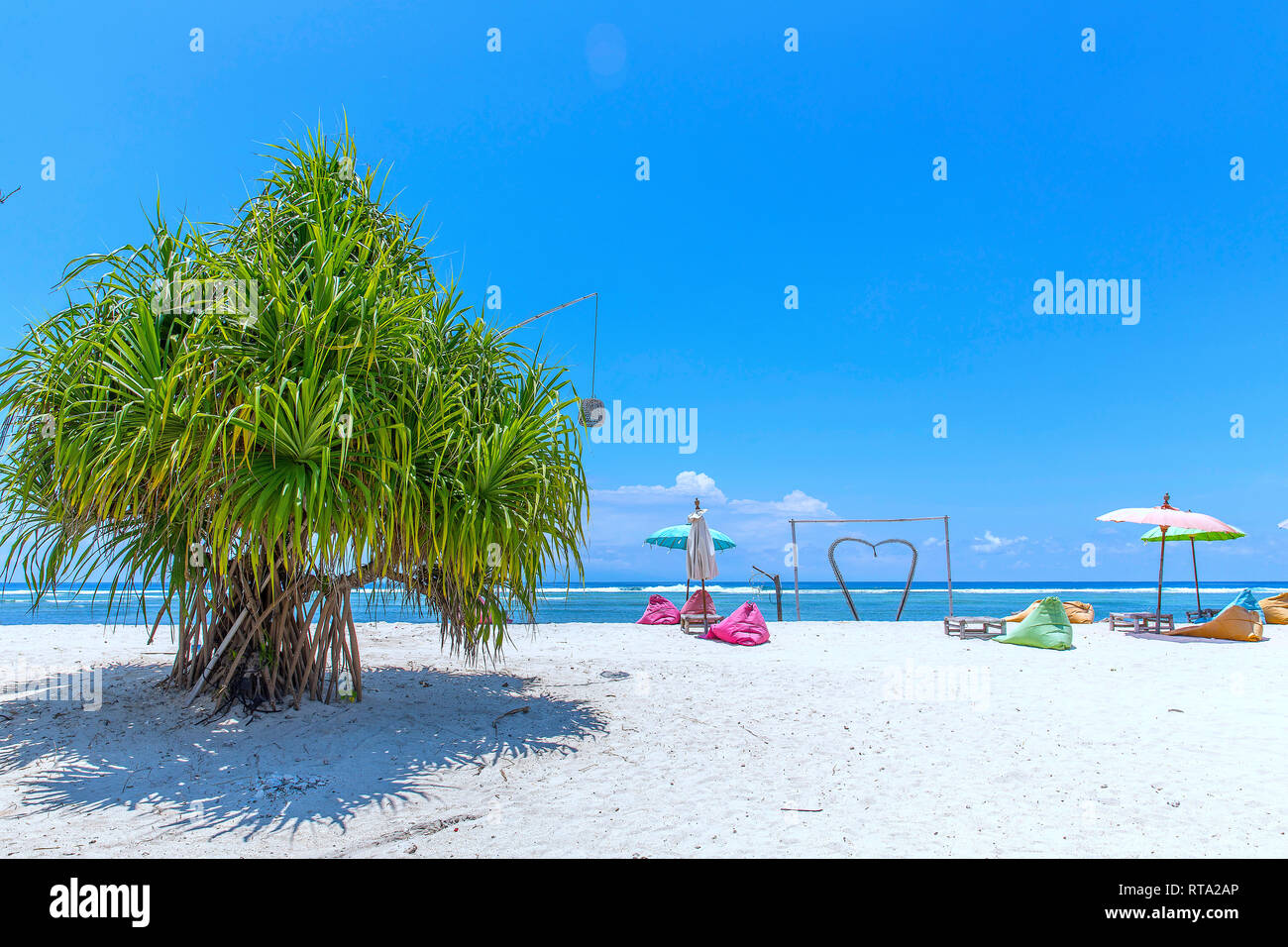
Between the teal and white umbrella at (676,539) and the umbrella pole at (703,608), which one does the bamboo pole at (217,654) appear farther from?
the teal and white umbrella at (676,539)

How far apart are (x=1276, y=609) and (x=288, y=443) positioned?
65.8ft

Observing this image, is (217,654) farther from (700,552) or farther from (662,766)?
(700,552)

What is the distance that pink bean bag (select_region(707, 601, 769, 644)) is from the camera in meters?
11.3

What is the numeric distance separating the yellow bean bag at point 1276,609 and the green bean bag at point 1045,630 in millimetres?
7964

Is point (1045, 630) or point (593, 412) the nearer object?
point (593, 412)

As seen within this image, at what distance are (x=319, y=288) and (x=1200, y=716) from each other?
8580mm

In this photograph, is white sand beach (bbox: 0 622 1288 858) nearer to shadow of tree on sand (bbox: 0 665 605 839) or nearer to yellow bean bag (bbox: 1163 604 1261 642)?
shadow of tree on sand (bbox: 0 665 605 839)

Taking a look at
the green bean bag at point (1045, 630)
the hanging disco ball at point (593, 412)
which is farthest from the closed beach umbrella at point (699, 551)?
the hanging disco ball at point (593, 412)

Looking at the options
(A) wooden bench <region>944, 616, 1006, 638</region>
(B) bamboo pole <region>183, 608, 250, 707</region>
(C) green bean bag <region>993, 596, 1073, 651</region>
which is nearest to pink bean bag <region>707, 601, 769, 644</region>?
(A) wooden bench <region>944, 616, 1006, 638</region>

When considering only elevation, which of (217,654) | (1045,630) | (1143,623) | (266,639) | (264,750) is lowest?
(1143,623)

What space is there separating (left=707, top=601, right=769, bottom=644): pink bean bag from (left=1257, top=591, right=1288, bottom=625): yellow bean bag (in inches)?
493

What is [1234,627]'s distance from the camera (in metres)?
12.3

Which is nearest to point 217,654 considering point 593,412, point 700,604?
point 593,412
